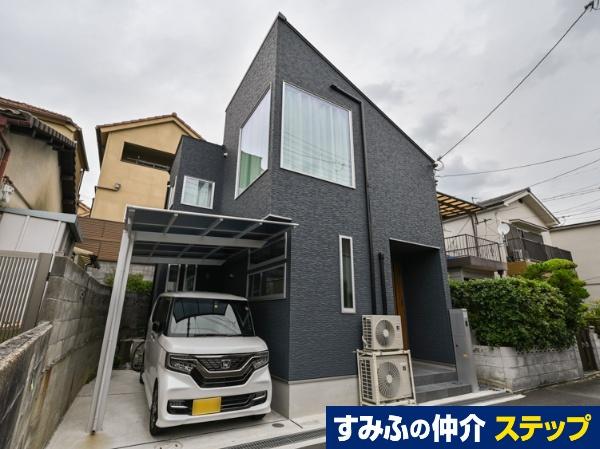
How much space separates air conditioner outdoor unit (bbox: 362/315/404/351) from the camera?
501 cm

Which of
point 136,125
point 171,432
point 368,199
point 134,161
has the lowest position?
point 171,432

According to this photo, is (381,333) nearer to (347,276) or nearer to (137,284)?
(347,276)

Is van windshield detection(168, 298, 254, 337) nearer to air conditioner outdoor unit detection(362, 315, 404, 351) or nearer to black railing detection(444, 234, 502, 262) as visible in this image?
air conditioner outdoor unit detection(362, 315, 404, 351)

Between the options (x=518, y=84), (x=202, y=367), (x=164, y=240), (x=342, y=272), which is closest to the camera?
(x=202, y=367)

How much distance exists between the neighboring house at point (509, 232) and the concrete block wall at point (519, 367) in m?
3.22

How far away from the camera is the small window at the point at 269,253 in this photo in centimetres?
528

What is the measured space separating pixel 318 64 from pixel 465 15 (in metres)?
3.21

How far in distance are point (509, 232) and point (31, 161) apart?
53.6ft

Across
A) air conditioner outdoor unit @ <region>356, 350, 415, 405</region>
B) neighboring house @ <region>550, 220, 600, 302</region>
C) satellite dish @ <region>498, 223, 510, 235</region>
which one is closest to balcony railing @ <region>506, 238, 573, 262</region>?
satellite dish @ <region>498, 223, 510, 235</region>

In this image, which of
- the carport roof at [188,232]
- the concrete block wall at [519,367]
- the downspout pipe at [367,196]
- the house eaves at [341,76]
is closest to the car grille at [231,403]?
the carport roof at [188,232]

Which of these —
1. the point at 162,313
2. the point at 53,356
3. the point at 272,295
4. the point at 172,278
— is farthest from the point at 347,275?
the point at 172,278

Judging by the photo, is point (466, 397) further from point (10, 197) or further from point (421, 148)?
point (10, 197)

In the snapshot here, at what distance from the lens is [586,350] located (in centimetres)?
829

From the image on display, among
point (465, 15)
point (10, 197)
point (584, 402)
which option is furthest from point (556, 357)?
point (10, 197)
